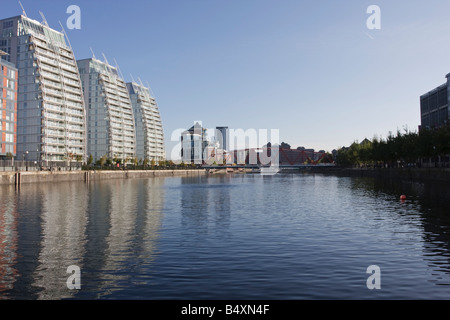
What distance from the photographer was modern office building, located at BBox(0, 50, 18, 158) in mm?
135875

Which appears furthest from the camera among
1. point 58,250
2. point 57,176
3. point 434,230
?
point 57,176

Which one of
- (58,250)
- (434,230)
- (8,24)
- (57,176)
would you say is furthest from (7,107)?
(434,230)

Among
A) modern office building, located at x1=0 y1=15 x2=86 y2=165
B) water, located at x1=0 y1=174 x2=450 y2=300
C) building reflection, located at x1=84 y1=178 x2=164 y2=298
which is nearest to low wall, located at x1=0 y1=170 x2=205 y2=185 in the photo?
modern office building, located at x1=0 y1=15 x2=86 y2=165

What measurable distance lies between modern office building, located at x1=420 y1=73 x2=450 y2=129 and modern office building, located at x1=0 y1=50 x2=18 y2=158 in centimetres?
15390

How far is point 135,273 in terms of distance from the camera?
18703 millimetres

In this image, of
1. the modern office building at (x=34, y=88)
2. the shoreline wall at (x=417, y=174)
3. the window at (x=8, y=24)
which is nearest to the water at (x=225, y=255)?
the shoreline wall at (x=417, y=174)

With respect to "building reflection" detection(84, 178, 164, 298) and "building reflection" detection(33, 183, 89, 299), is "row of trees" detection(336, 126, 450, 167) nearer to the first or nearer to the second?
"building reflection" detection(84, 178, 164, 298)

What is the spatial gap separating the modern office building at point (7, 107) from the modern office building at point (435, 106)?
505 ft

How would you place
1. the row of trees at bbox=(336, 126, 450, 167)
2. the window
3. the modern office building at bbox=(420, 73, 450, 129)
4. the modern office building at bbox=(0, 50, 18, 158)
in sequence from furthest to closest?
the window < the modern office building at bbox=(420, 73, 450, 129) < the modern office building at bbox=(0, 50, 18, 158) < the row of trees at bbox=(336, 126, 450, 167)

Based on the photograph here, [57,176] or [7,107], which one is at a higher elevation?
[7,107]

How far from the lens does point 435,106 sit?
17488 centimetres

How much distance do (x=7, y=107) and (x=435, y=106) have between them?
16735cm

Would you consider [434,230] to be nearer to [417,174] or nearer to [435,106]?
[417,174]
